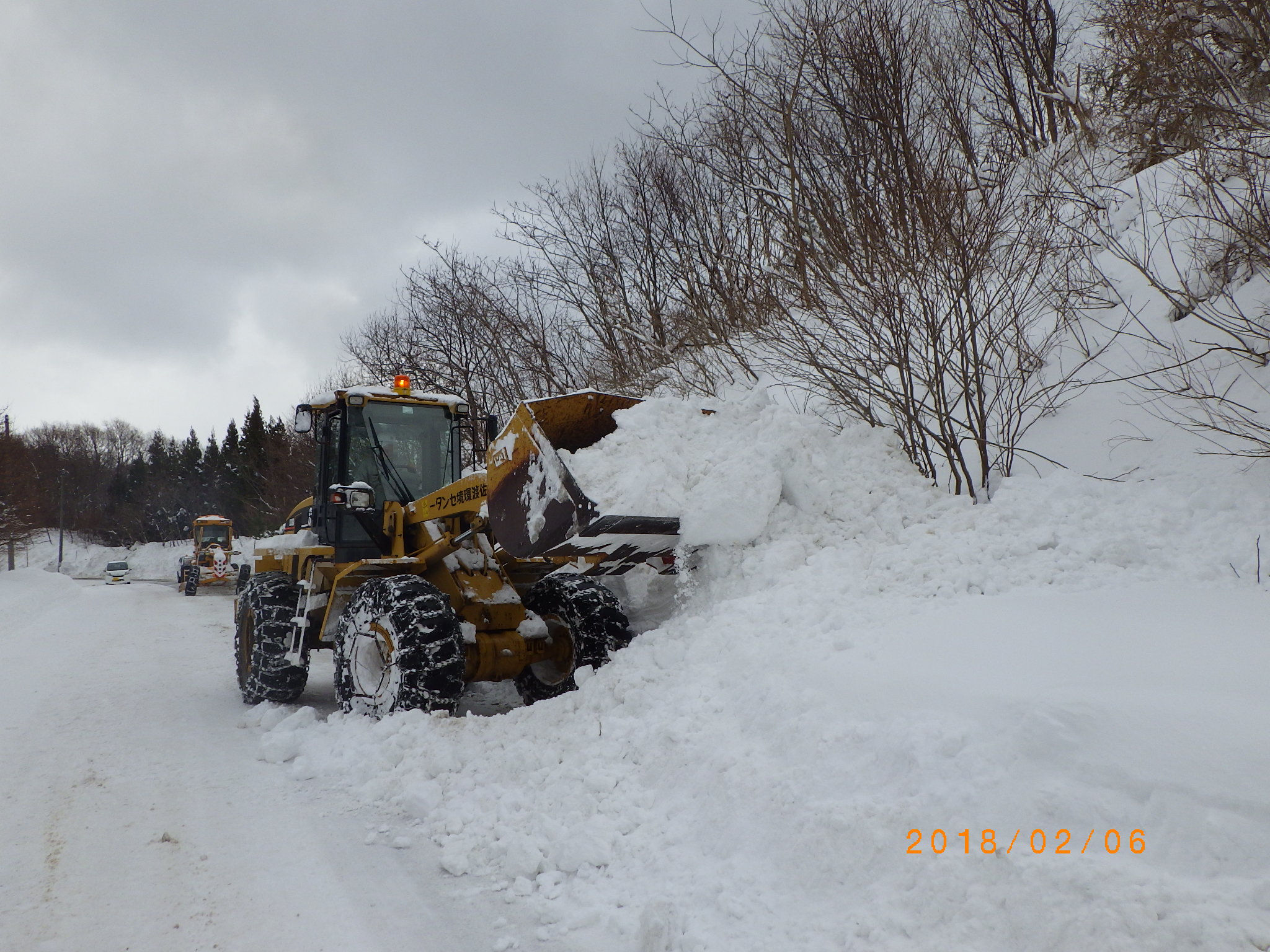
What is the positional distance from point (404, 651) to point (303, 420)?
8.33ft

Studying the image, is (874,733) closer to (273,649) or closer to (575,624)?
(575,624)

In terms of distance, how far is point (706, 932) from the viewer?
286 cm

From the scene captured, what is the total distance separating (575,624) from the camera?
239 inches

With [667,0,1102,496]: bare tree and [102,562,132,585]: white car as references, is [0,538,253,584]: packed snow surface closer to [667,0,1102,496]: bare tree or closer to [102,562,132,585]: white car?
[102,562,132,585]: white car

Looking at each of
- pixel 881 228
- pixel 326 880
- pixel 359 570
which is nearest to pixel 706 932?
pixel 326 880

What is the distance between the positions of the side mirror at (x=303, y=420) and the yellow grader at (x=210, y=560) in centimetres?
2175

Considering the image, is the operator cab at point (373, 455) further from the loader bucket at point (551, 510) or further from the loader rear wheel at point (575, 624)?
the loader bucket at point (551, 510)

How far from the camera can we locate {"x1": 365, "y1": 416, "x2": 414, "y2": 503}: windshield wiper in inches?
278

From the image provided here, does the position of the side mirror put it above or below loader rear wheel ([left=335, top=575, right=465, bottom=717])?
above

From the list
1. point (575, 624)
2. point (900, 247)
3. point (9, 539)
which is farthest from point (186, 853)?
point (9, 539)

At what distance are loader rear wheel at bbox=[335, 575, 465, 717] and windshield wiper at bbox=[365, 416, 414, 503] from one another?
145 centimetres

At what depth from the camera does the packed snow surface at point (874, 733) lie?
2.56 meters

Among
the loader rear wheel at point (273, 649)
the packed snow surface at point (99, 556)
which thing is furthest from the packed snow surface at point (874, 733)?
the packed snow surface at point (99, 556)
